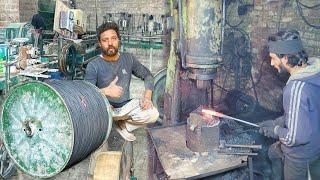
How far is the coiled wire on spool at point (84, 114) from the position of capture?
3570 millimetres

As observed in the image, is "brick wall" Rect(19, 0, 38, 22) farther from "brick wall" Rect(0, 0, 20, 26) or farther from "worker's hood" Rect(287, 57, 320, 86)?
"worker's hood" Rect(287, 57, 320, 86)

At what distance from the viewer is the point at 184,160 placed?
427cm

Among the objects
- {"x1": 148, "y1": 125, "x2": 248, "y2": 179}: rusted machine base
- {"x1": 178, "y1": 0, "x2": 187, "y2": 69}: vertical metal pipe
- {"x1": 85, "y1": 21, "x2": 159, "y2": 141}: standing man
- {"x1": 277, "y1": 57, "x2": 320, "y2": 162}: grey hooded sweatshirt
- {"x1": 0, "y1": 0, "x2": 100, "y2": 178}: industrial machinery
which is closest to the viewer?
{"x1": 277, "y1": 57, "x2": 320, "y2": 162}: grey hooded sweatshirt

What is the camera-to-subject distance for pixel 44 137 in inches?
145

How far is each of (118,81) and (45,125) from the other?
1546mm

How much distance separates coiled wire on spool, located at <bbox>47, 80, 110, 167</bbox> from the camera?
141 inches

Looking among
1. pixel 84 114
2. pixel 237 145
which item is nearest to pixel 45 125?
pixel 84 114

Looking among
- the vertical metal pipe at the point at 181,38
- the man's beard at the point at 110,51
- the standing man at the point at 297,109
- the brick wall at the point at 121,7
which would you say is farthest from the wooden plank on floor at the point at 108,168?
the brick wall at the point at 121,7

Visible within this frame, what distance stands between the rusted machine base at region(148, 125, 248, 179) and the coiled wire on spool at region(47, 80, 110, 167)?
33.9 inches

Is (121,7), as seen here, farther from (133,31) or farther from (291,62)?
(291,62)

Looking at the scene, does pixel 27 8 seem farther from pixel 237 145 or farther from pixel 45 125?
pixel 237 145

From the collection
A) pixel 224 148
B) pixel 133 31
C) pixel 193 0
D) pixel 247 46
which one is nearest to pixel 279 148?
pixel 224 148

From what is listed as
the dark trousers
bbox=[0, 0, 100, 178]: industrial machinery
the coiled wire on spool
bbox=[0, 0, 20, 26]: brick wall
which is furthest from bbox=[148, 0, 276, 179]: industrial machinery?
bbox=[0, 0, 20, 26]: brick wall

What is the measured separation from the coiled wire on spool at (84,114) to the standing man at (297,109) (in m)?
1.93
